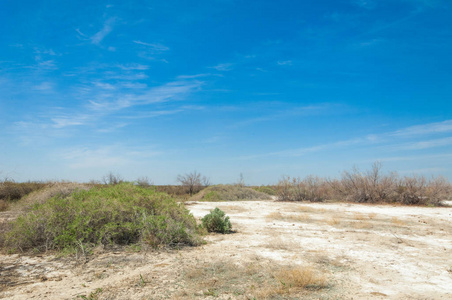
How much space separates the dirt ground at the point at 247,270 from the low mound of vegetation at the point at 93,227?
40 cm

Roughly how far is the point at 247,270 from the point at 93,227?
366 centimetres

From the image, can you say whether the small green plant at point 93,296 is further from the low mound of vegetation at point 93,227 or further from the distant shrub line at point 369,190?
the distant shrub line at point 369,190

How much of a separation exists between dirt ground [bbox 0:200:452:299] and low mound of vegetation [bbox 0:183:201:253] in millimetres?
402

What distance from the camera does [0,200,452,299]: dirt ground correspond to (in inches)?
157

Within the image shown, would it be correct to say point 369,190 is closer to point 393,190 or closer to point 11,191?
point 393,190

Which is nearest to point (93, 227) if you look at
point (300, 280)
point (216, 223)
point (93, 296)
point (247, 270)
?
point (93, 296)

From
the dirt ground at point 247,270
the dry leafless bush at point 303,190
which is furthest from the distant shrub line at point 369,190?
the dirt ground at point 247,270

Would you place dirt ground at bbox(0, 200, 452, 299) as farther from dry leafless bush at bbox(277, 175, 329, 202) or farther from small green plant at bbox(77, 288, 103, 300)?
dry leafless bush at bbox(277, 175, 329, 202)

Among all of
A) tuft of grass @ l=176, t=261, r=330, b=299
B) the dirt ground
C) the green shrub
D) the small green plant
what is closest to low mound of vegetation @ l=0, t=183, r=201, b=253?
the dirt ground

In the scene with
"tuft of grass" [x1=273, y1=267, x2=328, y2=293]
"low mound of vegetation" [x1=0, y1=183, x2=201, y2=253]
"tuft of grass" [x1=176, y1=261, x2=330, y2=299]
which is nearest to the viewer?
"tuft of grass" [x1=176, y1=261, x2=330, y2=299]

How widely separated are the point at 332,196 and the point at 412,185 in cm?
507

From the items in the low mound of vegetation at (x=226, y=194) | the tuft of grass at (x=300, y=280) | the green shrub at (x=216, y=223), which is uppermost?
the low mound of vegetation at (x=226, y=194)

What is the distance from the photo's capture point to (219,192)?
23094 mm

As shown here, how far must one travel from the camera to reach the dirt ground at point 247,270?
13.0 feet
